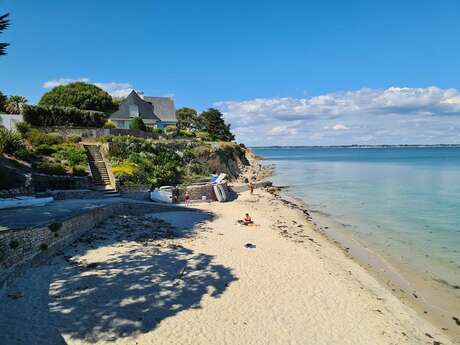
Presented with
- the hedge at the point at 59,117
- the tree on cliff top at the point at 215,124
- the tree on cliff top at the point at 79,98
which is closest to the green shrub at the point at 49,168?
the hedge at the point at 59,117

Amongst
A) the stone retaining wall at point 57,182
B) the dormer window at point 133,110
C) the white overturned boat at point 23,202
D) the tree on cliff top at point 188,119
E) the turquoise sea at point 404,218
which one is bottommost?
the turquoise sea at point 404,218

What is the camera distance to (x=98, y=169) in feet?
86.2

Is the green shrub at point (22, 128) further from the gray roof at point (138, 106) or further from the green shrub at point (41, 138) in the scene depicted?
the gray roof at point (138, 106)

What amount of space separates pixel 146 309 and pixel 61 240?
18.9 ft

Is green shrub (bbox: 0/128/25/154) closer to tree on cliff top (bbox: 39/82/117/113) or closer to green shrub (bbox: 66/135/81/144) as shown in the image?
green shrub (bbox: 66/135/81/144)

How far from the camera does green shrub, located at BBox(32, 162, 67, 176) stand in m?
23.0

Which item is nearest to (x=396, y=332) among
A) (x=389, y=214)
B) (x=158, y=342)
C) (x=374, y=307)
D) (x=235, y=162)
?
(x=374, y=307)

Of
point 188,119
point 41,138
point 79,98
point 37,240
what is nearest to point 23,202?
point 37,240

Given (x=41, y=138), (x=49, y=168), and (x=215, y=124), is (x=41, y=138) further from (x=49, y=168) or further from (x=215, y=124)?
(x=215, y=124)

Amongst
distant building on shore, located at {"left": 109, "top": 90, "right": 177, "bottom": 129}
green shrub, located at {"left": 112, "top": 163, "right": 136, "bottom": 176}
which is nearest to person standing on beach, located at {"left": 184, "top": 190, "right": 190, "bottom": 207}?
green shrub, located at {"left": 112, "top": 163, "right": 136, "bottom": 176}

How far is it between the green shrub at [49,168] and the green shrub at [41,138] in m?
4.22

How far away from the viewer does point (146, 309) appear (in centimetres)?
974

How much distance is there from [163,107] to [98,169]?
32809 millimetres

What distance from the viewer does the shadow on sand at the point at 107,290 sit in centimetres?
857
